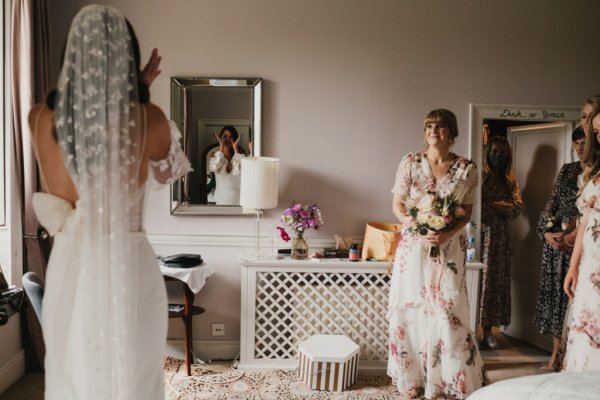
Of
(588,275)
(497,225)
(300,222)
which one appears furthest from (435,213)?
(497,225)

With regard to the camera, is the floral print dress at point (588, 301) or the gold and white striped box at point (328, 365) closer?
the floral print dress at point (588, 301)

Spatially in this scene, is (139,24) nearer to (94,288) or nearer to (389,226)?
(389,226)

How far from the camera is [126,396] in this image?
167 centimetres

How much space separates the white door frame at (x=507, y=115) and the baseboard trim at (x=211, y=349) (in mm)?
1892

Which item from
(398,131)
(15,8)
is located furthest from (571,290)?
Result: (15,8)

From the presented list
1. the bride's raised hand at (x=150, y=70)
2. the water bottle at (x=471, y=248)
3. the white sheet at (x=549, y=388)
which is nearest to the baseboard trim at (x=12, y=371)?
the bride's raised hand at (x=150, y=70)

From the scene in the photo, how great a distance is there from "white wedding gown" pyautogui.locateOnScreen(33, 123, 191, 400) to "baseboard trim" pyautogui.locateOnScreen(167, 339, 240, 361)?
191 cm

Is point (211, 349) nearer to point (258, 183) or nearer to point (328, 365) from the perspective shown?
point (328, 365)

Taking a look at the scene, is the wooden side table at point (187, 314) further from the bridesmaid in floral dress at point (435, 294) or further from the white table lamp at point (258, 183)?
the bridesmaid in floral dress at point (435, 294)

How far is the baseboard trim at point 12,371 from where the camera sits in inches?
117

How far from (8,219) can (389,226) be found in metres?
2.44

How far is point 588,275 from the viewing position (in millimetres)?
2129

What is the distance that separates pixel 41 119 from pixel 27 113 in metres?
1.54

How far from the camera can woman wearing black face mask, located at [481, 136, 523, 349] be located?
380 cm
